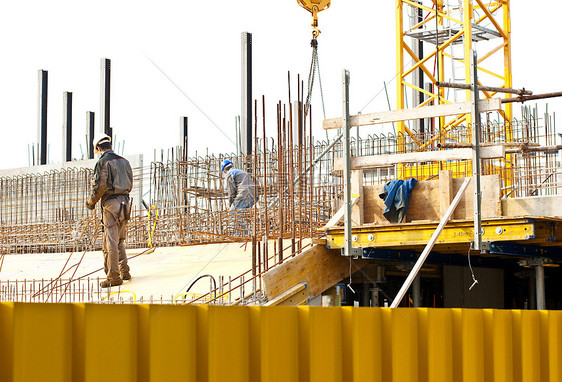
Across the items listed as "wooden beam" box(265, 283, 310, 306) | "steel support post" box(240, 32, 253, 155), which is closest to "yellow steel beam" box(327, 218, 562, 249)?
"wooden beam" box(265, 283, 310, 306)

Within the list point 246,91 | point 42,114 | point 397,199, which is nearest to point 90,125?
point 42,114

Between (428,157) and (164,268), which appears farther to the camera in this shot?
(164,268)

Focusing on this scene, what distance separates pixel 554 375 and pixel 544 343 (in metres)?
0.30

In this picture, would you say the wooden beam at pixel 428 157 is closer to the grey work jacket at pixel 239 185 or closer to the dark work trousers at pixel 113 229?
the dark work trousers at pixel 113 229

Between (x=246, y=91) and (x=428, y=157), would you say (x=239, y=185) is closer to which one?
(x=428, y=157)

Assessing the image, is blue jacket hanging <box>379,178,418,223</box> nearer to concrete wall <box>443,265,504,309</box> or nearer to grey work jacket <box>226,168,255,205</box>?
concrete wall <box>443,265,504,309</box>

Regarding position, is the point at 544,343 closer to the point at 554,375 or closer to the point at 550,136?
the point at 554,375

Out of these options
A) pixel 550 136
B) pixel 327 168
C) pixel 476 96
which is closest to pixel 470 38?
pixel 550 136

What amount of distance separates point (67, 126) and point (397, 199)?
25.0 m

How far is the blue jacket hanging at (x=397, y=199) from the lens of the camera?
11648 mm

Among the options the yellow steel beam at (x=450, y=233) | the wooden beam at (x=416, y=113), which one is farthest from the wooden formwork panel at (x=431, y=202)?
the wooden beam at (x=416, y=113)

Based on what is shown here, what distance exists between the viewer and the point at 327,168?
63.2 ft

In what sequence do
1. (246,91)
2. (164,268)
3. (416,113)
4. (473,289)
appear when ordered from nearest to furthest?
(416,113)
(164,268)
(473,289)
(246,91)

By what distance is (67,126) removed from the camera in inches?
1335
